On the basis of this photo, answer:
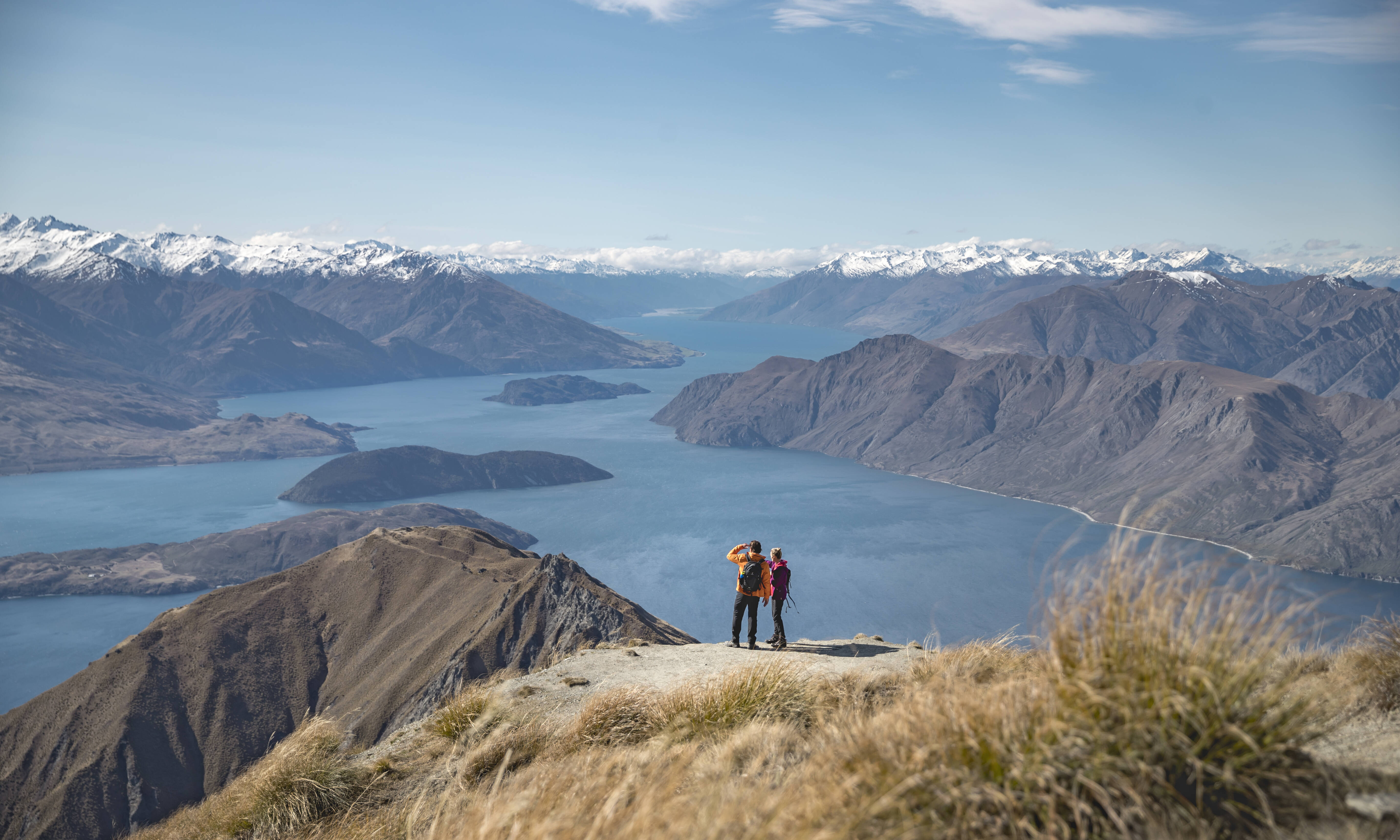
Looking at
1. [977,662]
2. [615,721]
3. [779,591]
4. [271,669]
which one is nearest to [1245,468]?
[271,669]

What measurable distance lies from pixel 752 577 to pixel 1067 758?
37.2 feet

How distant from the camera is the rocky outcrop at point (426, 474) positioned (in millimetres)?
173375

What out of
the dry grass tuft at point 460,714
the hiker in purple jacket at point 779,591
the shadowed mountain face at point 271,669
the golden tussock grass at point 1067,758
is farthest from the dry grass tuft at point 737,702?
the shadowed mountain face at point 271,669

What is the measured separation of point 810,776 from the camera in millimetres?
5312

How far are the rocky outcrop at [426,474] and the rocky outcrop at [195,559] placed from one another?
1243 inches

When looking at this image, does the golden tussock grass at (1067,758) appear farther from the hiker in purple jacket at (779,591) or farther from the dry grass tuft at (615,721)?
the hiker in purple jacket at (779,591)

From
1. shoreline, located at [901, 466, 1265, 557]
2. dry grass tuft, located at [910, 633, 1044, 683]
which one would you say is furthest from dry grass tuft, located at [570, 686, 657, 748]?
shoreline, located at [901, 466, 1265, 557]

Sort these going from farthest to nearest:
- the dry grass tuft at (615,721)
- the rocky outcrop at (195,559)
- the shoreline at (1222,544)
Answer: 1. the shoreline at (1222,544)
2. the rocky outcrop at (195,559)
3. the dry grass tuft at (615,721)

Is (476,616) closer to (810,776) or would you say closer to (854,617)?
(810,776)

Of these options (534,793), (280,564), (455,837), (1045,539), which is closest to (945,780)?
(534,793)

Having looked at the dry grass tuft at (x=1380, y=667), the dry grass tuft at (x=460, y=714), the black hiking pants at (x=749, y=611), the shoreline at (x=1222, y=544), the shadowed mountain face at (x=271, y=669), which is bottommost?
the shoreline at (x=1222, y=544)

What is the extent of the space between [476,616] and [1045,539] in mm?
123831

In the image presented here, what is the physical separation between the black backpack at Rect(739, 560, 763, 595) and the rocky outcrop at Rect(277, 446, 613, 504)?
563ft

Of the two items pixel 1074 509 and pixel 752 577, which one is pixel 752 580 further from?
pixel 1074 509
